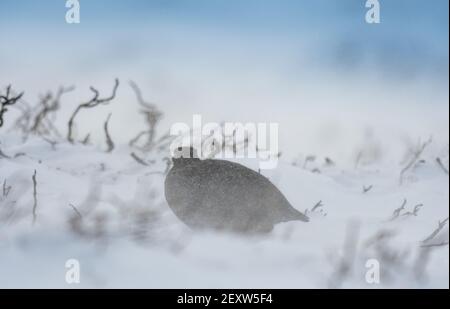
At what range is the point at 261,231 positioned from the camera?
72.8 inches

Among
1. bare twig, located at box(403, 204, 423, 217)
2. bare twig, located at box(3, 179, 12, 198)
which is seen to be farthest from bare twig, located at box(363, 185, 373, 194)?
bare twig, located at box(3, 179, 12, 198)

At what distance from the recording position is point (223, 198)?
1.84 meters

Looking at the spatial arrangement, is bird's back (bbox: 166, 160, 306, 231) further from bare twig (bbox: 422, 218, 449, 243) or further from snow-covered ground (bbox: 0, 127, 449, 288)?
bare twig (bbox: 422, 218, 449, 243)

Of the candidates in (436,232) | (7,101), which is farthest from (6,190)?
(436,232)

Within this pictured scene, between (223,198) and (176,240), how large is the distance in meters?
0.20

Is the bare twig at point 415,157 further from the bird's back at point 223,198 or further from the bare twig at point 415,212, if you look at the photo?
the bird's back at point 223,198

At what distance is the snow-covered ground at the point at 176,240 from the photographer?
1633mm

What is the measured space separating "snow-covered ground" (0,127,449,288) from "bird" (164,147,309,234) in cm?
5

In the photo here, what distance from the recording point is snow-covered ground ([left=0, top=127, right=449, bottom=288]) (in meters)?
1.63

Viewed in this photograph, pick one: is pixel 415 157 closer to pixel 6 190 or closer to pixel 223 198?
pixel 223 198

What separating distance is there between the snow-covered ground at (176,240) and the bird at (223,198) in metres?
0.05

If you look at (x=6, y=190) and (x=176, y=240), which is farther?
(x=6, y=190)
